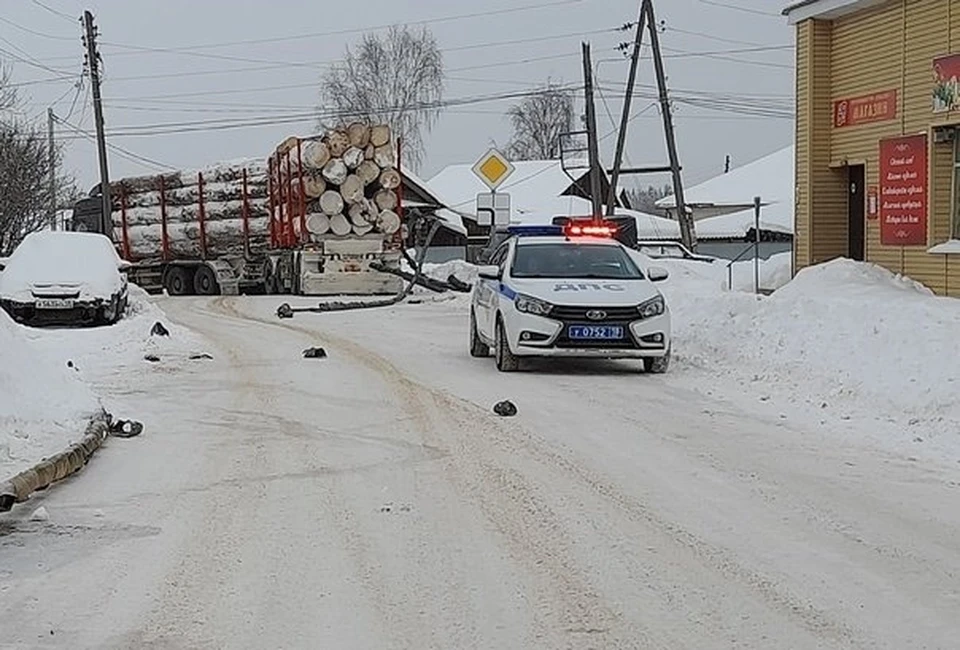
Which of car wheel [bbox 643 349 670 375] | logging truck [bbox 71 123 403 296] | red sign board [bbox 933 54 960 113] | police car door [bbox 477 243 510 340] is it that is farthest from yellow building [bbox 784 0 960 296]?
logging truck [bbox 71 123 403 296]

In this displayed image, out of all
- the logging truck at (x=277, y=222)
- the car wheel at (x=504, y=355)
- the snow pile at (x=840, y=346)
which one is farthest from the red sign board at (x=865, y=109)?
the logging truck at (x=277, y=222)

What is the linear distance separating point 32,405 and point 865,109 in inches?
562

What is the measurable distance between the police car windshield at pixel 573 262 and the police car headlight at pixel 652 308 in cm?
86

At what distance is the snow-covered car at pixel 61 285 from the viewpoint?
72.7 ft

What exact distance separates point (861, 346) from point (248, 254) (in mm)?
22621

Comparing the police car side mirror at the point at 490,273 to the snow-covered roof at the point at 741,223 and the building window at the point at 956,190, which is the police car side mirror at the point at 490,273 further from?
the snow-covered roof at the point at 741,223

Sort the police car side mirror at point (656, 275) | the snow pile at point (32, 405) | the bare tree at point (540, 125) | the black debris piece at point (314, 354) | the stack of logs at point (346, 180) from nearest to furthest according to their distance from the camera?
the snow pile at point (32, 405)
the police car side mirror at point (656, 275)
the black debris piece at point (314, 354)
the stack of logs at point (346, 180)
the bare tree at point (540, 125)

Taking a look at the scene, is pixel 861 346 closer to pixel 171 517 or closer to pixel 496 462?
pixel 496 462

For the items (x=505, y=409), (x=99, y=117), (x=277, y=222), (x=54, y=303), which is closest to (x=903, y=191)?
(x=505, y=409)

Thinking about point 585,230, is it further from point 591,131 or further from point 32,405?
point 591,131

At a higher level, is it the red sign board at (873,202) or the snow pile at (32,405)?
the red sign board at (873,202)

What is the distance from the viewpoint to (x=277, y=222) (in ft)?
109

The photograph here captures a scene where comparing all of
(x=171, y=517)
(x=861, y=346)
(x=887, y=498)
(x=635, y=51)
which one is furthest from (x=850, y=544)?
(x=635, y=51)

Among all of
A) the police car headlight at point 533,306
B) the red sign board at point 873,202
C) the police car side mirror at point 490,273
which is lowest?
the police car headlight at point 533,306
